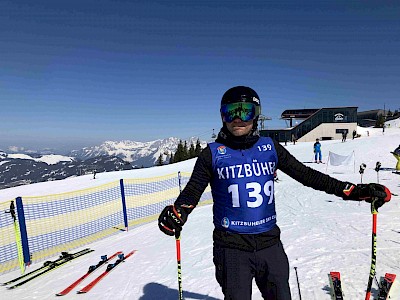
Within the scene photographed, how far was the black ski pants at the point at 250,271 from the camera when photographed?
2395 millimetres

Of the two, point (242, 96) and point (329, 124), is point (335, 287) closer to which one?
point (242, 96)

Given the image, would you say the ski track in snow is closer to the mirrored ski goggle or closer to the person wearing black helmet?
the person wearing black helmet

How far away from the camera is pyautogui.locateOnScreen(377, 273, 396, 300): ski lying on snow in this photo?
4.00m

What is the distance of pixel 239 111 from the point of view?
8.55 feet

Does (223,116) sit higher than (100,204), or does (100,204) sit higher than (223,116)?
(223,116)

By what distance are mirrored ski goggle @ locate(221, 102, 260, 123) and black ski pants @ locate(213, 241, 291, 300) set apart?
3.86ft

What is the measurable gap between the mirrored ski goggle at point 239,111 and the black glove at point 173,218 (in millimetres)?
912

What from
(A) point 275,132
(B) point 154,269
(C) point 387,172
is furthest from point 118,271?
(A) point 275,132

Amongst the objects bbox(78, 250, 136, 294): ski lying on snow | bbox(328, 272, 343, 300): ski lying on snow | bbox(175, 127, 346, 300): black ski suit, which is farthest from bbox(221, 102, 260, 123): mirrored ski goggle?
bbox(78, 250, 136, 294): ski lying on snow

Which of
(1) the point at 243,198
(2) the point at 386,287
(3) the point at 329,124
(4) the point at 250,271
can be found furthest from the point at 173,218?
(3) the point at 329,124

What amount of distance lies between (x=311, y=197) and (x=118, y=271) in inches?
360

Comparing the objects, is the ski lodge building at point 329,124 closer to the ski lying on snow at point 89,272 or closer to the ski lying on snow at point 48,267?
the ski lying on snow at point 48,267

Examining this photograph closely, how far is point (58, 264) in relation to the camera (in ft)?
22.7

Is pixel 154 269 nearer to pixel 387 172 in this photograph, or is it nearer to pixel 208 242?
pixel 208 242
